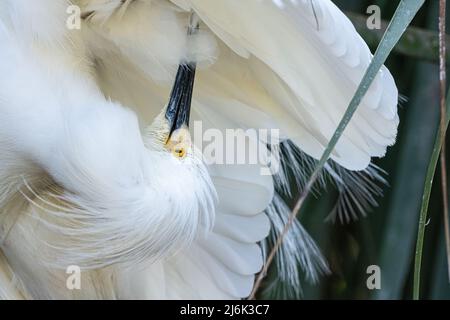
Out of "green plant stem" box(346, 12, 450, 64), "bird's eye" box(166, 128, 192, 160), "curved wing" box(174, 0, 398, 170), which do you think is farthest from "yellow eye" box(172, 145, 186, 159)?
"green plant stem" box(346, 12, 450, 64)

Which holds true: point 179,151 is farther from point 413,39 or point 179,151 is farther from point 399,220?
point 399,220

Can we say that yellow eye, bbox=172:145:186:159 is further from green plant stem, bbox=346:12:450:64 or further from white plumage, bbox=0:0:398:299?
green plant stem, bbox=346:12:450:64

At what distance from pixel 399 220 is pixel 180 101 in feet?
2.04

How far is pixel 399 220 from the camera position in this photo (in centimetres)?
148

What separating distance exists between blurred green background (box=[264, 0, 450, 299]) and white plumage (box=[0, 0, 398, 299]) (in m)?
0.36

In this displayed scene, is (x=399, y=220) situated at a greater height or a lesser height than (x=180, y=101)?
lesser

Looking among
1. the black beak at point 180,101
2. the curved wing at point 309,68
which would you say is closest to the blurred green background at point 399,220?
the curved wing at point 309,68

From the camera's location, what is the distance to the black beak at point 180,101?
38.6 inches

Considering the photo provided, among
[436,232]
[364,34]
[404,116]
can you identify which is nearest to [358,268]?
[436,232]

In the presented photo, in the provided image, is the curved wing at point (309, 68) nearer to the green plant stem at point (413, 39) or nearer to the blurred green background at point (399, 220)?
the green plant stem at point (413, 39)

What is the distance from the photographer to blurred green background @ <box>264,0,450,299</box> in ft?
4.81

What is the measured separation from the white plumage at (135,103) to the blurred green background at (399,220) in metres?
0.36

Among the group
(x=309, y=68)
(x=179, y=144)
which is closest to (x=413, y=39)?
(x=309, y=68)

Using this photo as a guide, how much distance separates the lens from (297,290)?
151 cm
